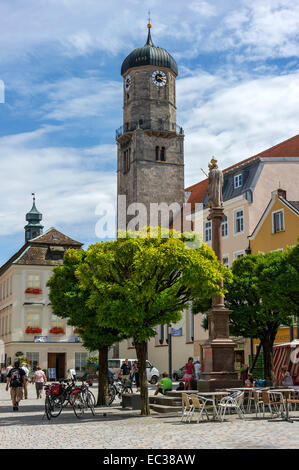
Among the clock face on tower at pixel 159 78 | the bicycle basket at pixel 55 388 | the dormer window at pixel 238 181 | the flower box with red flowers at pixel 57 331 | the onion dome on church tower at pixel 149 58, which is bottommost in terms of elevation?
the bicycle basket at pixel 55 388

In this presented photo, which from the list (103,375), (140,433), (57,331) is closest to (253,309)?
(103,375)

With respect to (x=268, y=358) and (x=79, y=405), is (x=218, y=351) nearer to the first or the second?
(x=79, y=405)

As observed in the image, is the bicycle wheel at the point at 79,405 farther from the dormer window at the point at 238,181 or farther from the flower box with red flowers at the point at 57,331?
the flower box with red flowers at the point at 57,331

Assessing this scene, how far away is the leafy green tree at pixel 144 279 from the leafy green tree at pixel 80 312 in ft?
10.2

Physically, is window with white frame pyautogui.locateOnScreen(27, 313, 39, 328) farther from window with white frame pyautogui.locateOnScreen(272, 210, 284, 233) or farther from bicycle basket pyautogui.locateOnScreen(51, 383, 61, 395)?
bicycle basket pyautogui.locateOnScreen(51, 383, 61, 395)

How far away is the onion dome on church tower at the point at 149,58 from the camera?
70.6 meters

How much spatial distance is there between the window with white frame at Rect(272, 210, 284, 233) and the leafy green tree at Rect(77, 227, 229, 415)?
64.7ft

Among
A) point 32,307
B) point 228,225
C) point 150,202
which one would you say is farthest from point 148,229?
point 150,202

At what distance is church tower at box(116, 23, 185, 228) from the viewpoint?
6744 centimetres

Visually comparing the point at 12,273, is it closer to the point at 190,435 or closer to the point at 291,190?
the point at 291,190

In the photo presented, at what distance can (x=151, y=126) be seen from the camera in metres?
69.2

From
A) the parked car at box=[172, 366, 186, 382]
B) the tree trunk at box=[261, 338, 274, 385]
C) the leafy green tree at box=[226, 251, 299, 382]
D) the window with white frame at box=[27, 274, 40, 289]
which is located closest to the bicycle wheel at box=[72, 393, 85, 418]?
the leafy green tree at box=[226, 251, 299, 382]

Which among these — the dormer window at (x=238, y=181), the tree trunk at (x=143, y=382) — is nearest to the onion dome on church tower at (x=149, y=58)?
the dormer window at (x=238, y=181)
